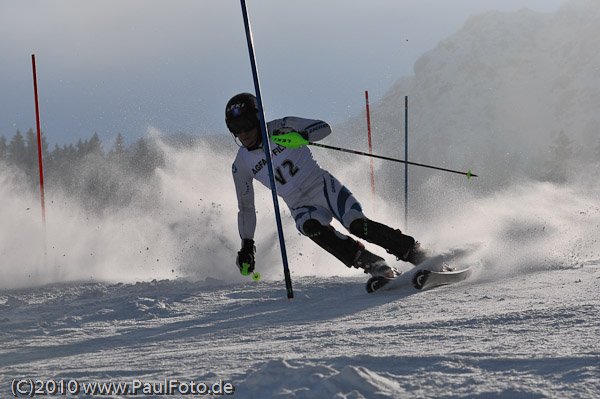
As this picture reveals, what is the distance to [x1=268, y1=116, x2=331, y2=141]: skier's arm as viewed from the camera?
4523mm

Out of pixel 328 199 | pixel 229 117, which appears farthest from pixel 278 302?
pixel 229 117

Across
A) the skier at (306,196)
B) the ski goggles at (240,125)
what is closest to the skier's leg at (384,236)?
the skier at (306,196)

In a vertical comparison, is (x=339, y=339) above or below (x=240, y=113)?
below

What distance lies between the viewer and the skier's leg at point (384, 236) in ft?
15.0

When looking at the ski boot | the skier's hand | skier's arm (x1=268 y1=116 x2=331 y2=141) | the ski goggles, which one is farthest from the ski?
the ski goggles

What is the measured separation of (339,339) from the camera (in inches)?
104

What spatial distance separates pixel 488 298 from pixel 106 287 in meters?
4.41

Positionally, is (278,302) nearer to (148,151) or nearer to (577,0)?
(148,151)

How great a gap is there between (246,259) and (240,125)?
113 cm

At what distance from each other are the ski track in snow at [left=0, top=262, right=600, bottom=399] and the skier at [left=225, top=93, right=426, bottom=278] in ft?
1.23

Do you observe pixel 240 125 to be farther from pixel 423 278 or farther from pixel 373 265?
pixel 423 278

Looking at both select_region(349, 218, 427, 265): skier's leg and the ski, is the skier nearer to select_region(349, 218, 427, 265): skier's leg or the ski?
select_region(349, 218, 427, 265): skier's leg

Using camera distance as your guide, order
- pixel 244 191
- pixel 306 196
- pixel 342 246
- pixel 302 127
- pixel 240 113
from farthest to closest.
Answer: pixel 244 191
pixel 306 196
pixel 342 246
pixel 302 127
pixel 240 113

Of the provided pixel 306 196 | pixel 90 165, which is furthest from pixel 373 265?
pixel 90 165
